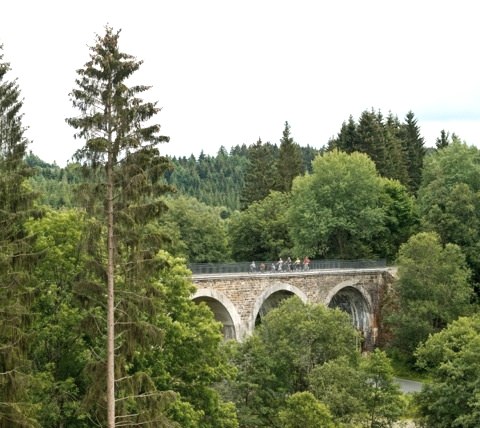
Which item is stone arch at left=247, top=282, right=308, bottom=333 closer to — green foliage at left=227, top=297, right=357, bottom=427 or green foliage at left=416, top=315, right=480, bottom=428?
green foliage at left=227, top=297, right=357, bottom=427

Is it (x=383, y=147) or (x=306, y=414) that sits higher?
(x=383, y=147)

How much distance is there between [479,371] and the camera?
1107 inches

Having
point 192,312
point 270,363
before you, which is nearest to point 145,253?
point 192,312

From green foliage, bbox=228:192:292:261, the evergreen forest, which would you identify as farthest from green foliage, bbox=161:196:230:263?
the evergreen forest

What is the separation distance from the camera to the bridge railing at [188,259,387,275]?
137 ft

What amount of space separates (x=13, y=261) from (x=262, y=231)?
45268 millimetres

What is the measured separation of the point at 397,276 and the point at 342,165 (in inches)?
476

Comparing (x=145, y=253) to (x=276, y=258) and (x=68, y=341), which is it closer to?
(x=68, y=341)

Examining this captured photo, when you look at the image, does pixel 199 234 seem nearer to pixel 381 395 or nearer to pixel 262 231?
pixel 262 231

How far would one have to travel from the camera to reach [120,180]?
16.4 m

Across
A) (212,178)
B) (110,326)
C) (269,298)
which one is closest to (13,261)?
(110,326)

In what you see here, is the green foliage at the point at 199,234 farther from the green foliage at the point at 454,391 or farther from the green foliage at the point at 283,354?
the green foliage at the point at 454,391

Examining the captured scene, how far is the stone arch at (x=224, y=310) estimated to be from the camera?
40.6 meters

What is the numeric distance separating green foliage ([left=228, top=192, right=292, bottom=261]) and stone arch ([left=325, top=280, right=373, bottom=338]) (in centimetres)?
1114
